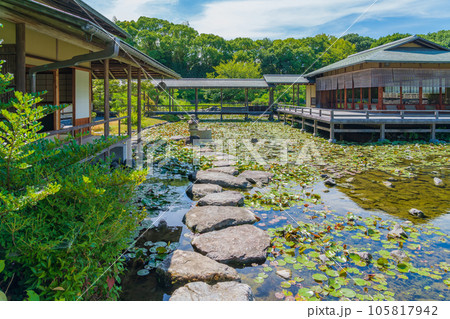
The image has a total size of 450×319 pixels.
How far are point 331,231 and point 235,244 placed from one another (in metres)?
1.62

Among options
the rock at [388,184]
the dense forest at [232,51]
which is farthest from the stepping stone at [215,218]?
the dense forest at [232,51]

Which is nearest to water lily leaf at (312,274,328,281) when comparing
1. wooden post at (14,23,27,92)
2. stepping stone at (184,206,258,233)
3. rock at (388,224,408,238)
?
rock at (388,224,408,238)

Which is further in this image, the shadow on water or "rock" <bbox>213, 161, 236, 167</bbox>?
"rock" <bbox>213, 161, 236, 167</bbox>

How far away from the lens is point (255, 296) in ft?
12.4

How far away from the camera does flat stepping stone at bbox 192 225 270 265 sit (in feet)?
15.1

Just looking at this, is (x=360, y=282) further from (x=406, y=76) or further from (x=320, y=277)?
(x=406, y=76)

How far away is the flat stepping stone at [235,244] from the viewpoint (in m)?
4.61

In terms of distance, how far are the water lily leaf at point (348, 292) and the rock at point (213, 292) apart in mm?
985

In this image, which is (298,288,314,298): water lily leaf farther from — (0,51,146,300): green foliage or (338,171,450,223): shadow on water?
(338,171,450,223): shadow on water

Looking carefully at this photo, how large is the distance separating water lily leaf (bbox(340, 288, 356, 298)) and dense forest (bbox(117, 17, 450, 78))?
49.8 meters

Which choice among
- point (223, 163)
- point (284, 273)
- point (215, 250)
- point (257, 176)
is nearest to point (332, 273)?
point (284, 273)

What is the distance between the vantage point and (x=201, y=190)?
759 centimetres

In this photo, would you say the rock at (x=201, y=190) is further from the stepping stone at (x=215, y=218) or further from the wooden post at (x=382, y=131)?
the wooden post at (x=382, y=131)

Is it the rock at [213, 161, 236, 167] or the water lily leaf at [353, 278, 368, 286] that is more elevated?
the rock at [213, 161, 236, 167]
